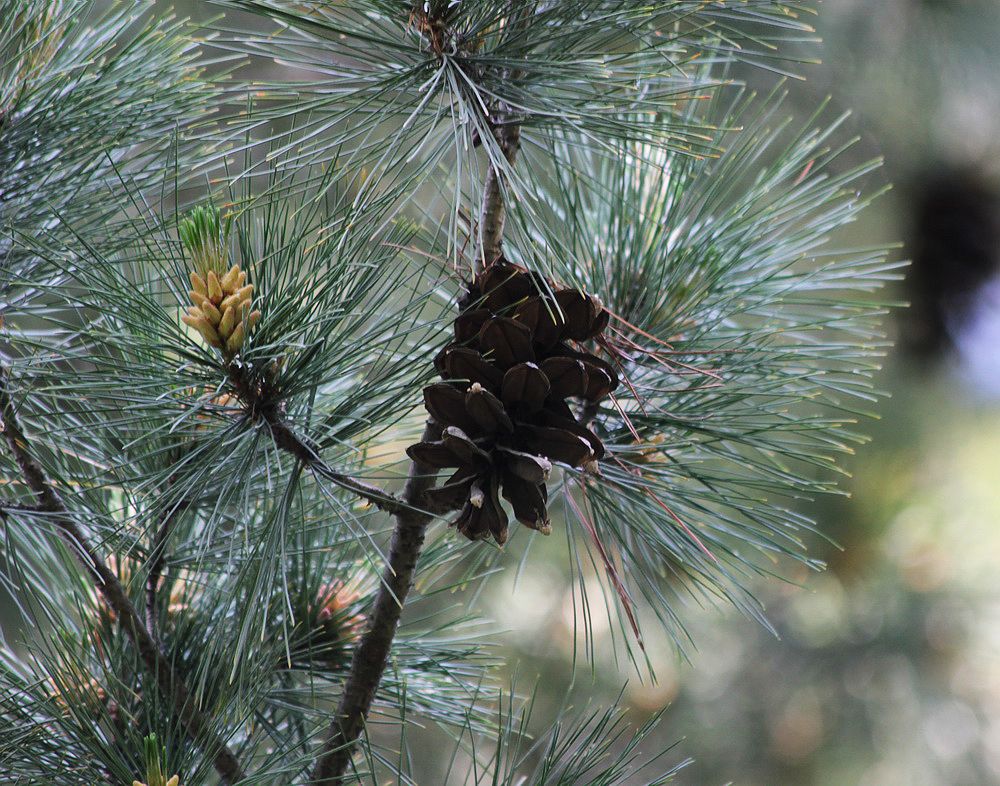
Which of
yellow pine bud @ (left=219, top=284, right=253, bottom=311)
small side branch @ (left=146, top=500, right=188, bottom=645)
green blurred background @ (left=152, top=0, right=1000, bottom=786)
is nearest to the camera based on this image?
yellow pine bud @ (left=219, top=284, right=253, bottom=311)

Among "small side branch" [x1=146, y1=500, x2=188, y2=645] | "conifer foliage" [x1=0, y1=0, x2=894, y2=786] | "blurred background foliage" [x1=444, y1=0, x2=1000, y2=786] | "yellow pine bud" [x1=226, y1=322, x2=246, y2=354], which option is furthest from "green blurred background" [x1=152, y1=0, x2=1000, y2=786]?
"yellow pine bud" [x1=226, y1=322, x2=246, y2=354]

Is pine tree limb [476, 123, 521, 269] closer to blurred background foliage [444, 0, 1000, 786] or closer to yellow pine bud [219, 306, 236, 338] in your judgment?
yellow pine bud [219, 306, 236, 338]

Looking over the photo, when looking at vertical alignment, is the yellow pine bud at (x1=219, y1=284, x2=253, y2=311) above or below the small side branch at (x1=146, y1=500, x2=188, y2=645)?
above

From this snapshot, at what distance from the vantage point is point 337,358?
1.81ft

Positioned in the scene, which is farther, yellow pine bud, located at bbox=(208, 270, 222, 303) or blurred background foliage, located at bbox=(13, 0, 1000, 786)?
blurred background foliage, located at bbox=(13, 0, 1000, 786)

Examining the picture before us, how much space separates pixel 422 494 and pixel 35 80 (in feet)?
1.10

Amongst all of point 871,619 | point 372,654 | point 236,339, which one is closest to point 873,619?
point 871,619

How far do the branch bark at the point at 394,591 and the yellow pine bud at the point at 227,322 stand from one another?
0.12 meters

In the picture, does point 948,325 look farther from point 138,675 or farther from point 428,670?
point 138,675

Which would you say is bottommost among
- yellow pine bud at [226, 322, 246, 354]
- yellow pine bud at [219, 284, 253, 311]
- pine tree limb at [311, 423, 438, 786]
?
pine tree limb at [311, 423, 438, 786]

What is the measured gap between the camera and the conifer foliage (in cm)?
53

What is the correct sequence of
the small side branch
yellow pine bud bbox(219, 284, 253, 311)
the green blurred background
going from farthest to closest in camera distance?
1. the green blurred background
2. the small side branch
3. yellow pine bud bbox(219, 284, 253, 311)

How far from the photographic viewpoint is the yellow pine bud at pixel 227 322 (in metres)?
0.50

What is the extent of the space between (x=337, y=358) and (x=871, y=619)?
159 centimetres
